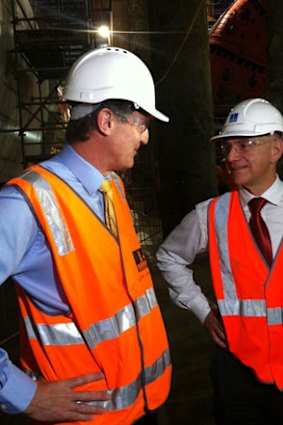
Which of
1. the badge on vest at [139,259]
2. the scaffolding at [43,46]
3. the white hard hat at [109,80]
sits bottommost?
the badge on vest at [139,259]

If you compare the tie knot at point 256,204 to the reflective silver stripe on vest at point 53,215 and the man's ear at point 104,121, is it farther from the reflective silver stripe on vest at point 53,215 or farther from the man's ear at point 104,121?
the reflective silver stripe on vest at point 53,215

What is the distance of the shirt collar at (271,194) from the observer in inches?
93.4

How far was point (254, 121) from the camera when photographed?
2.40m

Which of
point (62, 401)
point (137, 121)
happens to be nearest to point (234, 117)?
point (137, 121)

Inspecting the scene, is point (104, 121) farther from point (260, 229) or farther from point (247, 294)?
point (247, 294)

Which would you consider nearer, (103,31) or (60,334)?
(60,334)

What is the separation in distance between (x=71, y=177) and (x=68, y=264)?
37 cm

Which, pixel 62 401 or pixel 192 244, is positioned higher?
pixel 192 244

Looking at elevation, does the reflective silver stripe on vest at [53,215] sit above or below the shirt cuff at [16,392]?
above

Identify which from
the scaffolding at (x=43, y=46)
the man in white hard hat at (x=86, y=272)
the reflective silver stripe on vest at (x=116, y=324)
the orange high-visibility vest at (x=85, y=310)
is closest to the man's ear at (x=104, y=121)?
the man in white hard hat at (x=86, y=272)

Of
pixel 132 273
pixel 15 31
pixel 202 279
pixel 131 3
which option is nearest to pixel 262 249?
pixel 132 273

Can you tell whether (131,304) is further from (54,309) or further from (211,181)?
(211,181)

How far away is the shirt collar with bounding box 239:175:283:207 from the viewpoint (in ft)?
7.78

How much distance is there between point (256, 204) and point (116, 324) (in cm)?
111
